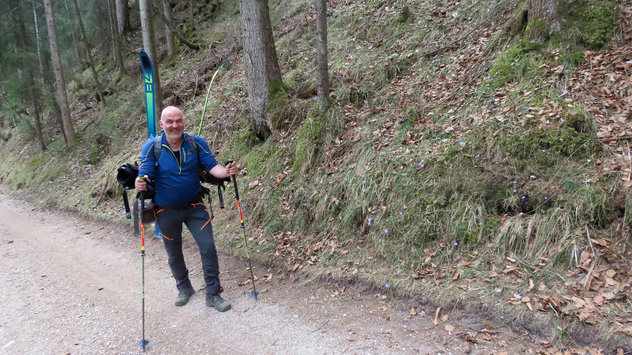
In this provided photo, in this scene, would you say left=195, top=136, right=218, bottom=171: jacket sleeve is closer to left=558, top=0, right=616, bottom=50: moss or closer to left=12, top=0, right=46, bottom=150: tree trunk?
left=558, top=0, right=616, bottom=50: moss

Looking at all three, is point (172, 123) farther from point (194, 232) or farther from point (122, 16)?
point (122, 16)

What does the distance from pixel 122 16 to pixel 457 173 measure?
71.6 ft

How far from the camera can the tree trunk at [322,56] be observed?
6.51m

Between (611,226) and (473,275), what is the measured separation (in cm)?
154

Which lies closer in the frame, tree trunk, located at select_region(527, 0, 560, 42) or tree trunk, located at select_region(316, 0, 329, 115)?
tree trunk, located at select_region(527, 0, 560, 42)

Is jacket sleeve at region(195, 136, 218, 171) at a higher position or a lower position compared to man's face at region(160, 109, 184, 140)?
lower

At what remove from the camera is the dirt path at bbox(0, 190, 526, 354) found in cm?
375

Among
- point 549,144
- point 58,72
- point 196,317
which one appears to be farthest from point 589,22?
point 58,72

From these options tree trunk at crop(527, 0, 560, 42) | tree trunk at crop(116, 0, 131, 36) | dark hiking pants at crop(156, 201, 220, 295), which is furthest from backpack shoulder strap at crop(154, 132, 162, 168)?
tree trunk at crop(116, 0, 131, 36)

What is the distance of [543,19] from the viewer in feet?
19.4

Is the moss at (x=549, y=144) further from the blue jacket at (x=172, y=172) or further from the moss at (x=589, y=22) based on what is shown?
the blue jacket at (x=172, y=172)

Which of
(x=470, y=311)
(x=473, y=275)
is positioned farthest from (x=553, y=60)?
(x=470, y=311)

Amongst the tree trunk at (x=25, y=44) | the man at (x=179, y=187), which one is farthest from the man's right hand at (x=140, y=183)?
the tree trunk at (x=25, y=44)

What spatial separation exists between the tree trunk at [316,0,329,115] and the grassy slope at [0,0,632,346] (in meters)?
0.29
